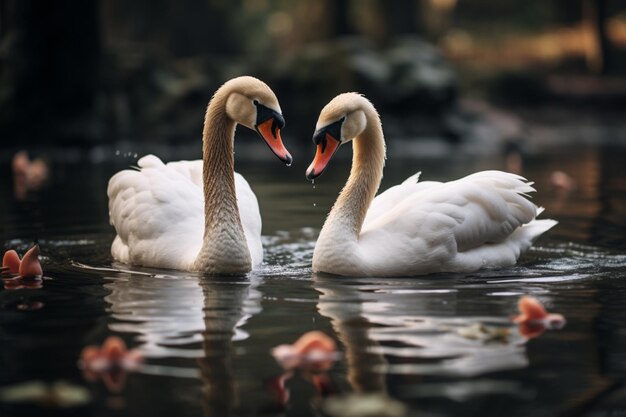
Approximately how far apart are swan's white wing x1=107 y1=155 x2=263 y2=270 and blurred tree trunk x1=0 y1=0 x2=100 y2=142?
13150 mm

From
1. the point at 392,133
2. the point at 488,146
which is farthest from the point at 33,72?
the point at 488,146

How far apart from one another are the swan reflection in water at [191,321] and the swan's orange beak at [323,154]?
0.93 m

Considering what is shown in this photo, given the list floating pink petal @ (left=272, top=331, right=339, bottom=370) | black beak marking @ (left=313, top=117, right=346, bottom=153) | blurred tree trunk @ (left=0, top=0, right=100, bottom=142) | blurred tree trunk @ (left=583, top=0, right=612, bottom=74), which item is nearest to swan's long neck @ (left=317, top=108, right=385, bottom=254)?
black beak marking @ (left=313, top=117, right=346, bottom=153)

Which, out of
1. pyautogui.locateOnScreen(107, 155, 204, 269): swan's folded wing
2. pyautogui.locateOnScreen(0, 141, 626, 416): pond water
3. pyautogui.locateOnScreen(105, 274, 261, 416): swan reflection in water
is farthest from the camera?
pyautogui.locateOnScreen(107, 155, 204, 269): swan's folded wing

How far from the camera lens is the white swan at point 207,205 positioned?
797cm

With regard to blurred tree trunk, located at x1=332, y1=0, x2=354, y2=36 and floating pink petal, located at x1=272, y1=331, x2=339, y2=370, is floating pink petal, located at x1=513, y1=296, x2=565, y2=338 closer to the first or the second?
floating pink petal, located at x1=272, y1=331, x2=339, y2=370

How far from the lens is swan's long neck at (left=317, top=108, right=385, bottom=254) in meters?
8.06

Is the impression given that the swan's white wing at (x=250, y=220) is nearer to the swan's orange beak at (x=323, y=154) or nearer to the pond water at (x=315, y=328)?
the pond water at (x=315, y=328)

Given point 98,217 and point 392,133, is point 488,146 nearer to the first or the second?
point 392,133

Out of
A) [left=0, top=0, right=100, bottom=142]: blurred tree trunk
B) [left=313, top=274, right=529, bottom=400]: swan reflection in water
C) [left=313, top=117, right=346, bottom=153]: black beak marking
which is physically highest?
[left=0, top=0, right=100, bottom=142]: blurred tree trunk

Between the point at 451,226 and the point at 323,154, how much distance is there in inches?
43.4

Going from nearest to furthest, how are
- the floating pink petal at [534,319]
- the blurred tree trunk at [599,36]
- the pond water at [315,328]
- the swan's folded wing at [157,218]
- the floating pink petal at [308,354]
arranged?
the pond water at [315,328], the floating pink petal at [308,354], the floating pink petal at [534,319], the swan's folded wing at [157,218], the blurred tree trunk at [599,36]

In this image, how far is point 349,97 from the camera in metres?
8.24

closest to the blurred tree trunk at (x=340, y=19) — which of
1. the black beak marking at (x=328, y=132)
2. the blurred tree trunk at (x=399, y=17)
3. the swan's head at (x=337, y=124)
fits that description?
the blurred tree trunk at (x=399, y=17)
